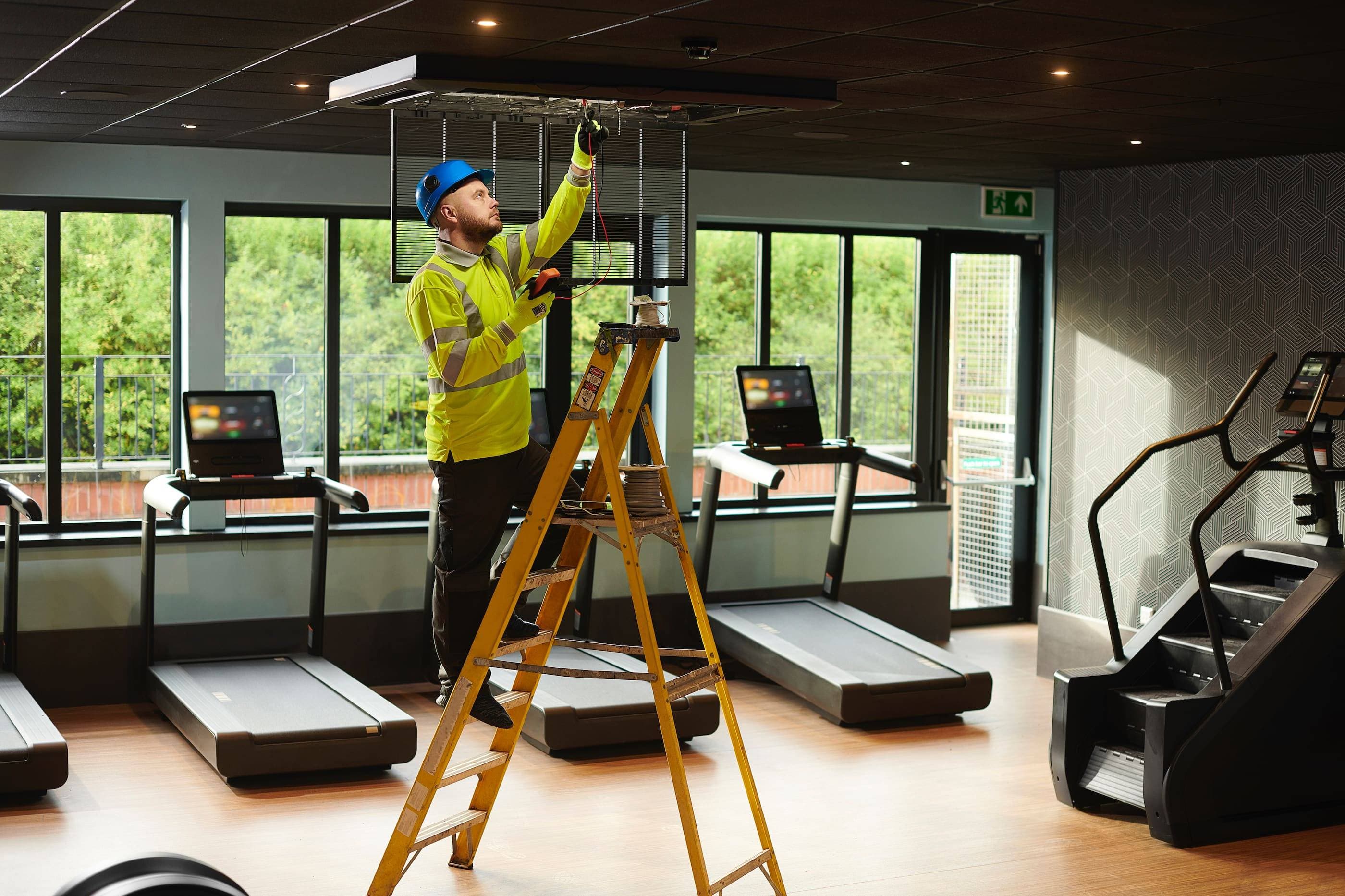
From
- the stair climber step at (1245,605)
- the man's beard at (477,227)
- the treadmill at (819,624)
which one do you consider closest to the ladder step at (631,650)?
the man's beard at (477,227)

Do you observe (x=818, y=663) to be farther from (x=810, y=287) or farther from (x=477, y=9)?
(x=477, y=9)

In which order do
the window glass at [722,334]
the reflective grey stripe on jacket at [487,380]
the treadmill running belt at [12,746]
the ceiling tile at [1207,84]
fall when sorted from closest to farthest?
the reflective grey stripe on jacket at [487,380]
the ceiling tile at [1207,84]
the treadmill running belt at [12,746]
the window glass at [722,334]

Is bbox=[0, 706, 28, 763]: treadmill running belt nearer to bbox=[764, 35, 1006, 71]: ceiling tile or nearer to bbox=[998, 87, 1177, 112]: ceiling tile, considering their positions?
bbox=[764, 35, 1006, 71]: ceiling tile

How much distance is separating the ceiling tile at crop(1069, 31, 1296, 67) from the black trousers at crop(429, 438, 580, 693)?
200 centimetres

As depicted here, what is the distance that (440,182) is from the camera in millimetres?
4059

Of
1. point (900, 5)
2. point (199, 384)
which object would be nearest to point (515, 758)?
point (199, 384)

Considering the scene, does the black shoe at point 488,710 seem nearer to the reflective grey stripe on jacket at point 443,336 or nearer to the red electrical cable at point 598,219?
the reflective grey stripe on jacket at point 443,336

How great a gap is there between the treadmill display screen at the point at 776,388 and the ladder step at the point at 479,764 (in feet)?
11.5

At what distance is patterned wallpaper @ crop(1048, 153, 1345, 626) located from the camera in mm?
6703

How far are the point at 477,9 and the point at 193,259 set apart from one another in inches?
153

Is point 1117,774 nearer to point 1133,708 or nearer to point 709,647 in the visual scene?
point 1133,708

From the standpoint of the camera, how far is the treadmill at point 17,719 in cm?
521

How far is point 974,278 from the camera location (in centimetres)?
895

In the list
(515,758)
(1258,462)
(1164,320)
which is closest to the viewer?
(1258,462)
